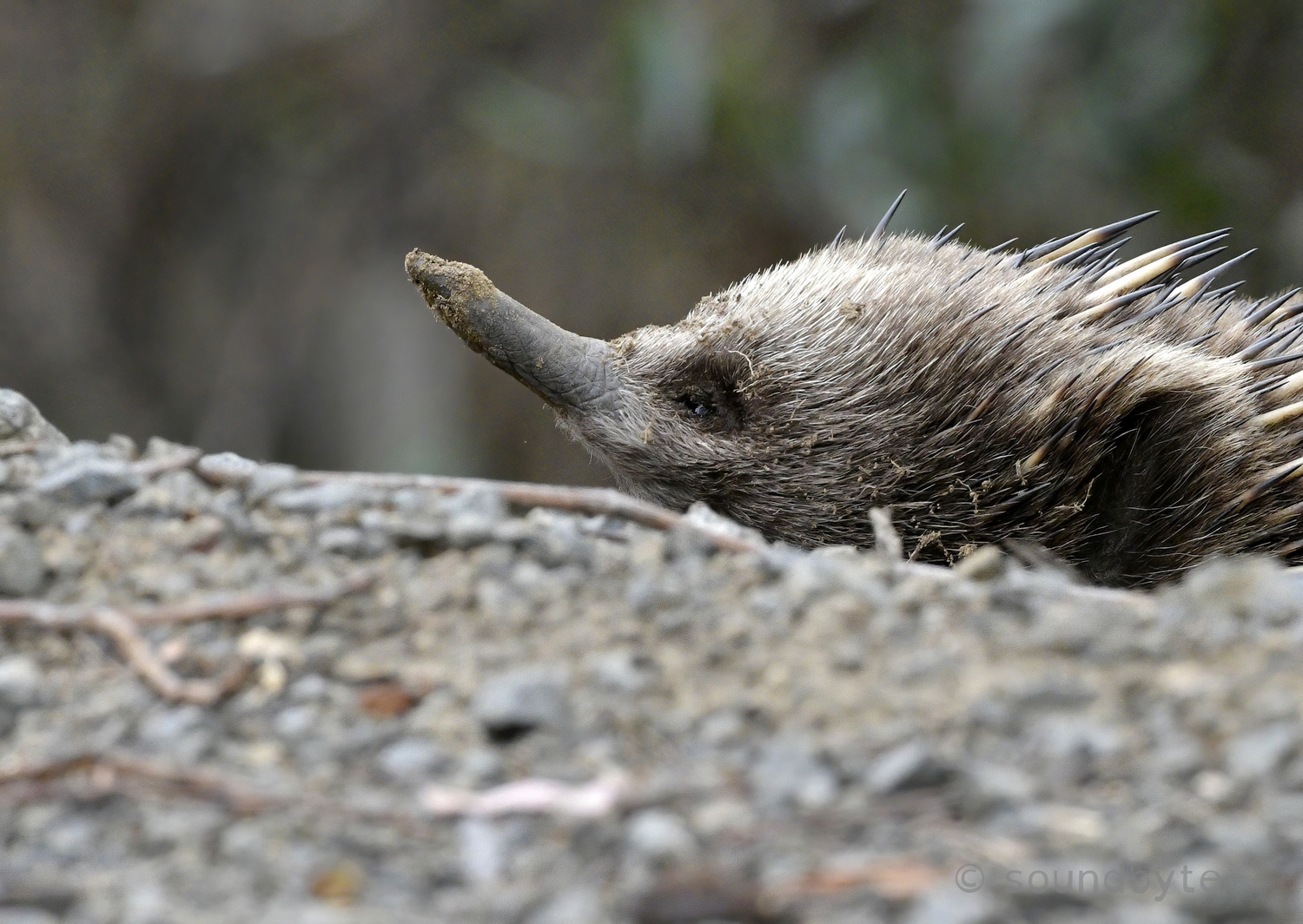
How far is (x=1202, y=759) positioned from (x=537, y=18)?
8.08m

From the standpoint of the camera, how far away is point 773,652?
53.9 inches

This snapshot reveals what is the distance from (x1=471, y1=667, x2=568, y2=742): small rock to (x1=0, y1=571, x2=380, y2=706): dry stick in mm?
261

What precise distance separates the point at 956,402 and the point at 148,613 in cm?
159

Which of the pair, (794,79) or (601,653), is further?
(794,79)

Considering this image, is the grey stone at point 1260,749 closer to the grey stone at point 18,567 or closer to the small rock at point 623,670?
the small rock at point 623,670

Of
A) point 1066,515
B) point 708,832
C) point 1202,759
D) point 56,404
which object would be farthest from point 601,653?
point 56,404

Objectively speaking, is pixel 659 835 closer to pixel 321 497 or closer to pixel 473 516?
pixel 473 516

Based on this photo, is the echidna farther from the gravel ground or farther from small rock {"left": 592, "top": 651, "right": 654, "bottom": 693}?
small rock {"left": 592, "top": 651, "right": 654, "bottom": 693}

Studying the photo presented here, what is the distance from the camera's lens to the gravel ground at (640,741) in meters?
1.07

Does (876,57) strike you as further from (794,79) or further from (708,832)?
(708,832)

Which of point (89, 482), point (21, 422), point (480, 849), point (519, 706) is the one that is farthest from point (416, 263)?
point (480, 849)

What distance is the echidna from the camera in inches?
100.0

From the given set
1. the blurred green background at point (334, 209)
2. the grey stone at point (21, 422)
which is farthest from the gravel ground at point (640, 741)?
the blurred green background at point (334, 209)

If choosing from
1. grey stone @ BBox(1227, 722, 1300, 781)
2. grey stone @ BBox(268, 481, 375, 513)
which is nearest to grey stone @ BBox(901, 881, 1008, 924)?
grey stone @ BBox(1227, 722, 1300, 781)
